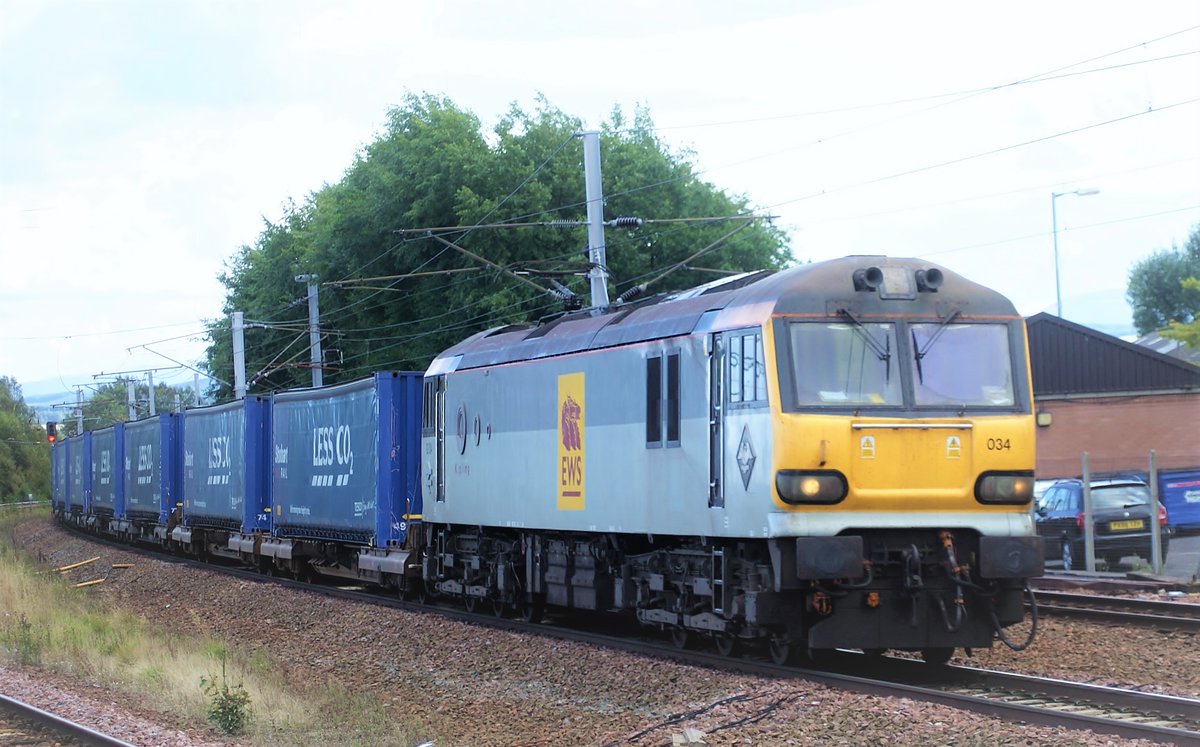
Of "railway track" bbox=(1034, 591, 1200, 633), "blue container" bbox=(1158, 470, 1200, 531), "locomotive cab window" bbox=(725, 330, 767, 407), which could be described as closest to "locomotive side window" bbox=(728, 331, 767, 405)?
"locomotive cab window" bbox=(725, 330, 767, 407)

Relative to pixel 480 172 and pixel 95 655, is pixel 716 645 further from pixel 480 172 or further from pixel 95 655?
pixel 480 172

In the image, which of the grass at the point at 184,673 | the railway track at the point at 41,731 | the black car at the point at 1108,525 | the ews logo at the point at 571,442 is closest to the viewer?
the railway track at the point at 41,731

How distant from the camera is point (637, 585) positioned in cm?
1392

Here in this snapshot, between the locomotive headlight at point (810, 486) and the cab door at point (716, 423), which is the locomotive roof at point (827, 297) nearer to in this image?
the cab door at point (716, 423)

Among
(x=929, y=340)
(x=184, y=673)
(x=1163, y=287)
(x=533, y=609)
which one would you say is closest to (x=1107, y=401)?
(x=533, y=609)

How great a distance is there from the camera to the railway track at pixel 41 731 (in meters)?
10.0

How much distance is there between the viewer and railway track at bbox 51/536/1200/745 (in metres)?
8.97

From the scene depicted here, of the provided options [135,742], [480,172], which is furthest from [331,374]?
[135,742]

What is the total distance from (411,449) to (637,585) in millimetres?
6815

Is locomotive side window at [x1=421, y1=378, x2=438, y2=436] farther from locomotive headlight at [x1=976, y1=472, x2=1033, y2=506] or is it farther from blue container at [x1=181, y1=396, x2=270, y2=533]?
Answer: locomotive headlight at [x1=976, y1=472, x2=1033, y2=506]

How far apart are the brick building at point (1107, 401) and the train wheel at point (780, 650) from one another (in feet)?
68.9

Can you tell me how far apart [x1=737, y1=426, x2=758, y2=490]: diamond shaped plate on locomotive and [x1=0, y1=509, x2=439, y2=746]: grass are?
323 cm

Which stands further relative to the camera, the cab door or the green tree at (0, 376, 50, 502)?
the green tree at (0, 376, 50, 502)

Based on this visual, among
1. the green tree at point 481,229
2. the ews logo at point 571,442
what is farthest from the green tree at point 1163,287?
the ews logo at point 571,442
